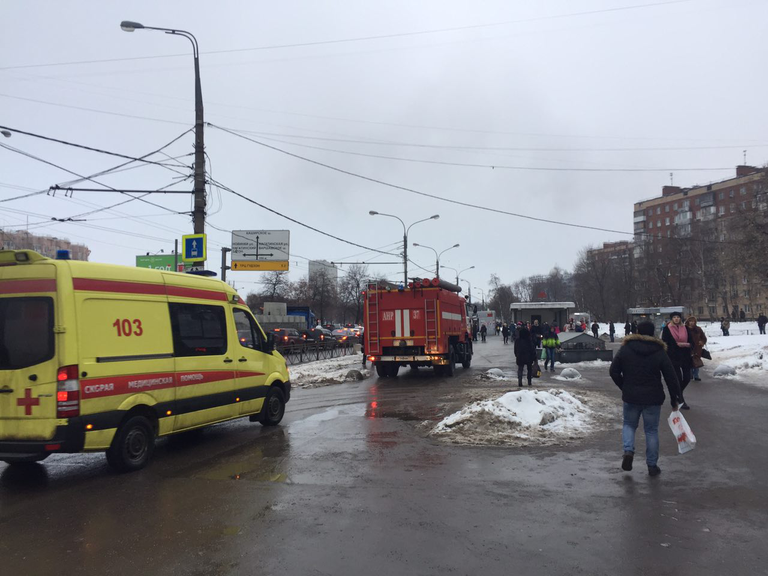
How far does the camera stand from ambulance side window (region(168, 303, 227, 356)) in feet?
25.4

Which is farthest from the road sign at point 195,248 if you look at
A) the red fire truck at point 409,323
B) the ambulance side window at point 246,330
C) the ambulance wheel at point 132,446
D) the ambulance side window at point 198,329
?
the ambulance wheel at point 132,446

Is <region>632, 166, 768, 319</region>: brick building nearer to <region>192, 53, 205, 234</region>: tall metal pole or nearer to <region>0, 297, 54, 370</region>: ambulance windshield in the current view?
<region>192, 53, 205, 234</region>: tall metal pole

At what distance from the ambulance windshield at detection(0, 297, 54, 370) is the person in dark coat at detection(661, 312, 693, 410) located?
996 centimetres

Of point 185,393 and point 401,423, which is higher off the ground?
point 185,393

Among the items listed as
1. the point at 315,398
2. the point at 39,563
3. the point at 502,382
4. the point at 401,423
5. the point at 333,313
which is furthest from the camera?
the point at 333,313

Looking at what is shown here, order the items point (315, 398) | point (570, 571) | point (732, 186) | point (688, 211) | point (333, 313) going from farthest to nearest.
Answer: point (333, 313), point (688, 211), point (732, 186), point (315, 398), point (570, 571)

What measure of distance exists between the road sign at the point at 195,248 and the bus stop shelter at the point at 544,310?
27122 mm

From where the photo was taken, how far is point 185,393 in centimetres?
770

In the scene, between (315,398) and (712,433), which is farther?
(315,398)

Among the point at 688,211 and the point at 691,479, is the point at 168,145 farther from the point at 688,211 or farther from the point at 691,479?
the point at 688,211

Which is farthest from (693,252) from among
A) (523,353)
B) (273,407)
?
(273,407)

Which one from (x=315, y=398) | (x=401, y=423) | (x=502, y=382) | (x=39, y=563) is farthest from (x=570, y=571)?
(x=502, y=382)

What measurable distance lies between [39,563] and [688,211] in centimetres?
11284

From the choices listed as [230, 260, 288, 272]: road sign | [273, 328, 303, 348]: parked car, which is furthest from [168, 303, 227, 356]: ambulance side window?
[230, 260, 288, 272]: road sign
